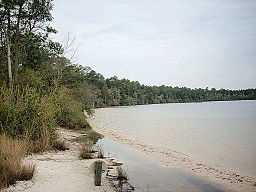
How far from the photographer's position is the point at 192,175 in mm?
11836

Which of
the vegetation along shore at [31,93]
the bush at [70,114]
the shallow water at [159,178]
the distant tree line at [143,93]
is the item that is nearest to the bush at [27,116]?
the vegetation along shore at [31,93]

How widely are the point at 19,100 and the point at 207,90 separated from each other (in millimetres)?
176556

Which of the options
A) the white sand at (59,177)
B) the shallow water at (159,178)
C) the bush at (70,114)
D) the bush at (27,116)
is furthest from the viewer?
the bush at (70,114)

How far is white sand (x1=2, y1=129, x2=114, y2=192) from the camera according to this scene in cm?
794

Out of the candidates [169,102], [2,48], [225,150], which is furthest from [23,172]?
[169,102]

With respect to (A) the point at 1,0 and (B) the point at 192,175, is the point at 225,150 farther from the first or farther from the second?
(A) the point at 1,0

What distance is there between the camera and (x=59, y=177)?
928 centimetres

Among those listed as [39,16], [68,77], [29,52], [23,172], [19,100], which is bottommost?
[23,172]

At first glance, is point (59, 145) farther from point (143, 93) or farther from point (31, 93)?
point (143, 93)

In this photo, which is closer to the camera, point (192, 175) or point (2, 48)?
point (192, 175)

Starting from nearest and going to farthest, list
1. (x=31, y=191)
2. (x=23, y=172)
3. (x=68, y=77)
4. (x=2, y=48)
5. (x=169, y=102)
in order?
1. (x=31, y=191)
2. (x=23, y=172)
3. (x=2, y=48)
4. (x=68, y=77)
5. (x=169, y=102)

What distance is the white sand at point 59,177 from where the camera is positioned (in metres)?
7.94

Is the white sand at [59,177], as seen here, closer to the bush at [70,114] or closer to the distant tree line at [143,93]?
the bush at [70,114]

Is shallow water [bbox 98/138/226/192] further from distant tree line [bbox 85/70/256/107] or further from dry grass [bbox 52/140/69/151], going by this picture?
distant tree line [bbox 85/70/256/107]
